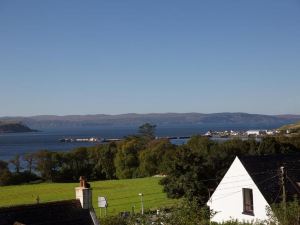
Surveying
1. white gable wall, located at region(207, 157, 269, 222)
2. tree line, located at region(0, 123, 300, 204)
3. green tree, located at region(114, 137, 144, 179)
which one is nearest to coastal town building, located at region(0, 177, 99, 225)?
white gable wall, located at region(207, 157, 269, 222)

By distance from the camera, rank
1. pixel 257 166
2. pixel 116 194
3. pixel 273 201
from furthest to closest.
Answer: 1. pixel 116 194
2. pixel 257 166
3. pixel 273 201

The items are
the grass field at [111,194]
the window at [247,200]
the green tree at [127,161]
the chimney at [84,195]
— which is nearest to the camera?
the chimney at [84,195]

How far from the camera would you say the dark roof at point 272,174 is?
32.8 meters

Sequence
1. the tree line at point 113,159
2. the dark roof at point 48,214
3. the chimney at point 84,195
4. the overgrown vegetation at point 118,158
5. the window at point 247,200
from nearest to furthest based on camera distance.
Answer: the dark roof at point 48,214 < the chimney at point 84,195 < the window at point 247,200 < the overgrown vegetation at point 118,158 < the tree line at point 113,159

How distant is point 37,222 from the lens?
1842 centimetres

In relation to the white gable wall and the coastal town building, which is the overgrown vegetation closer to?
the white gable wall

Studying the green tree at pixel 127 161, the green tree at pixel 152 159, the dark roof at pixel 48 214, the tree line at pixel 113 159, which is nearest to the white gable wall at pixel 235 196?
the dark roof at pixel 48 214

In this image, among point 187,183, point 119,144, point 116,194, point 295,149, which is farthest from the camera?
point 119,144

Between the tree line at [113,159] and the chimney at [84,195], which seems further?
the tree line at [113,159]

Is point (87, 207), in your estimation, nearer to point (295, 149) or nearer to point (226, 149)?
point (226, 149)

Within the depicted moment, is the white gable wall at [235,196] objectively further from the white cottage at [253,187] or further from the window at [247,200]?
the window at [247,200]

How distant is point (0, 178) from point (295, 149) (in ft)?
169

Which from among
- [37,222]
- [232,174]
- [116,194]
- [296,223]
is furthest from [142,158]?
[37,222]

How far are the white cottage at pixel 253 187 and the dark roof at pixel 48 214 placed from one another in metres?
15.4
